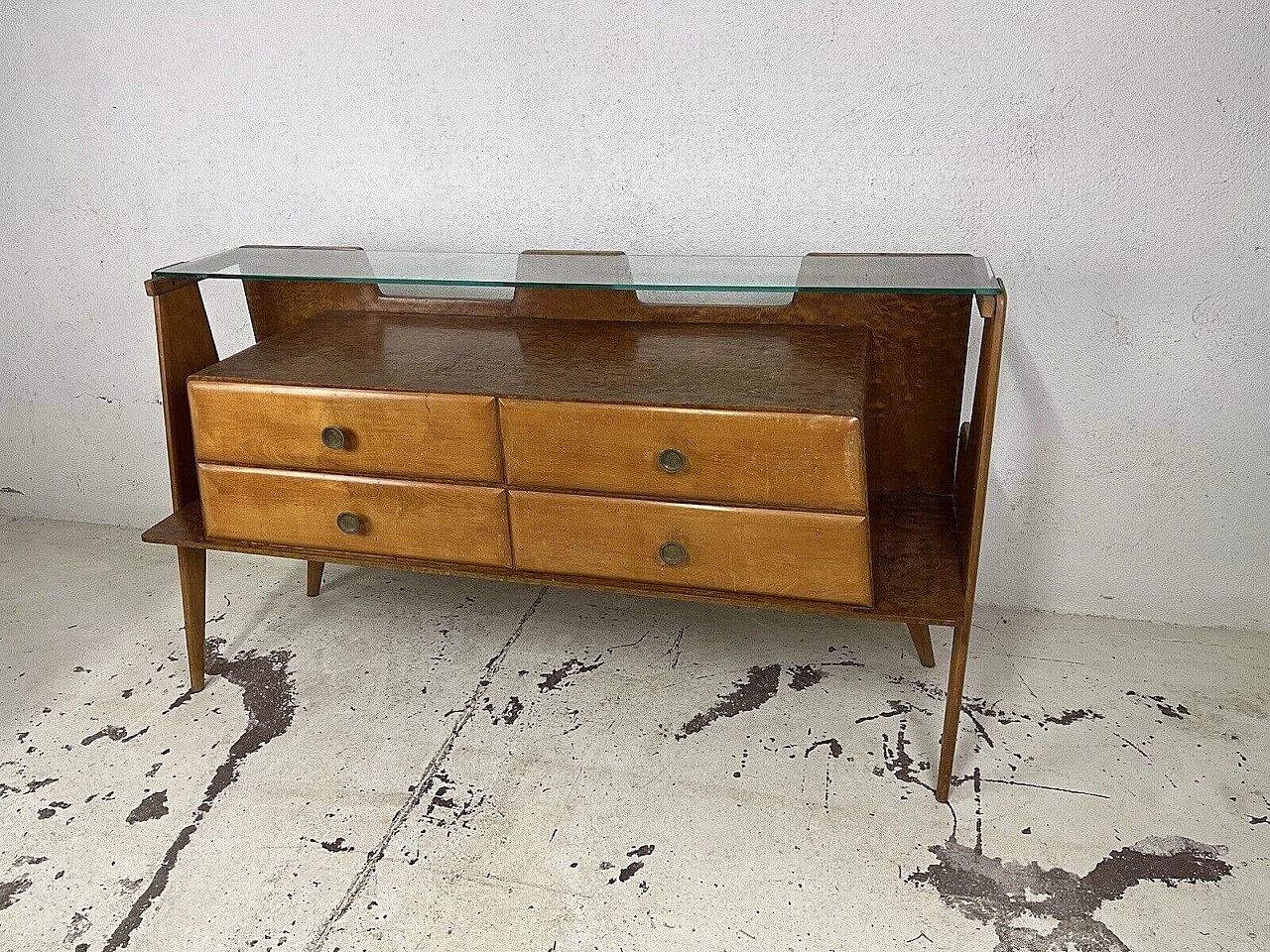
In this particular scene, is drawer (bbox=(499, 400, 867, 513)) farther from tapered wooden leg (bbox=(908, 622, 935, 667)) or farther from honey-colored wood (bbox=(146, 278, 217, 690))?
honey-colored wood (bbox=(146, 278, 217, 690))

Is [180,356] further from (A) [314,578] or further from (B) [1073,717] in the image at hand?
(B) [1073,717]

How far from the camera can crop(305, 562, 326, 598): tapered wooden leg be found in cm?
275

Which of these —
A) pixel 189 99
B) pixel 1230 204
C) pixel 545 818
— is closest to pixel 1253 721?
pixel 1230 204

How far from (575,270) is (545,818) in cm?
103

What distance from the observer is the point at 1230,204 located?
2168 millimetres

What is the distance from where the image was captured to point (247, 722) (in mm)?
2283

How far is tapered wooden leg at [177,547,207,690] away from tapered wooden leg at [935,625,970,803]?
1553 mm

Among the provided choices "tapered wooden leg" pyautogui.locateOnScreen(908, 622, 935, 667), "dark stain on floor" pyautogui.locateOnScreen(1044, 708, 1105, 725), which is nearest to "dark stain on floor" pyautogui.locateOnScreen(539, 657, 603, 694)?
"tapered wooden leg" pyautogui.locateOnScreen(908, 622, 935, 667)

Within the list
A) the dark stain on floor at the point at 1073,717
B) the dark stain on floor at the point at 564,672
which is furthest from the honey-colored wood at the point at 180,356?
the dark stain on floor at the point at 1073,717

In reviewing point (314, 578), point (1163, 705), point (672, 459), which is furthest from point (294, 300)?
point (1163, 705)

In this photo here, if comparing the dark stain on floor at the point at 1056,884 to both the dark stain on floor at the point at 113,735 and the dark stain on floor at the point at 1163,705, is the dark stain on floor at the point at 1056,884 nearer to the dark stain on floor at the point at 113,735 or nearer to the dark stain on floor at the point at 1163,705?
the dark stain on floor at the point at 1163,705

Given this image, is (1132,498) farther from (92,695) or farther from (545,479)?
(92,695)

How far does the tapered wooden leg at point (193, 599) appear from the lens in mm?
2312

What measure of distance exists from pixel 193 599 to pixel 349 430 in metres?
0.64
